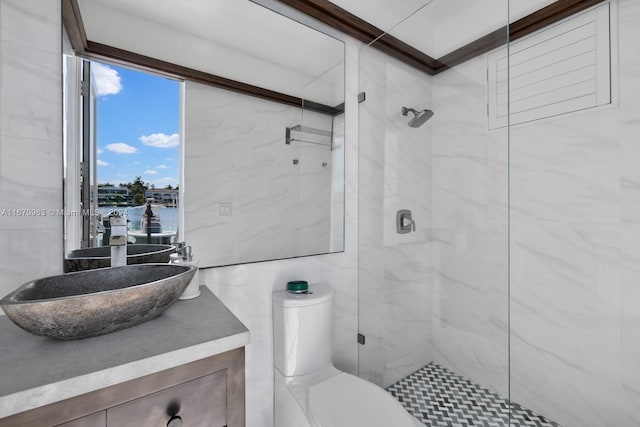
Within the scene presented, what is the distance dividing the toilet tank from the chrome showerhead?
101cm

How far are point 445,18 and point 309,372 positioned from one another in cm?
187

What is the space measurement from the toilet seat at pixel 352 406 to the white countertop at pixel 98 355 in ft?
1.87

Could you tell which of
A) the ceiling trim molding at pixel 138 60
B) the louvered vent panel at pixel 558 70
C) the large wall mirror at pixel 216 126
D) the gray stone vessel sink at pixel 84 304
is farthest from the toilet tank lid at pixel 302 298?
the louvered vent panel at pixel 558 70

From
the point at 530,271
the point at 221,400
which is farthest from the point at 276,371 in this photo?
the point at 530,271

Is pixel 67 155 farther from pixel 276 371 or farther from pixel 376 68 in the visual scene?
pixel 376 68

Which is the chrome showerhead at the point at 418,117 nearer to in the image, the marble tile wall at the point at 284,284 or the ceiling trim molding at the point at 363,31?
the ceiling trim molding at the point at 363,31

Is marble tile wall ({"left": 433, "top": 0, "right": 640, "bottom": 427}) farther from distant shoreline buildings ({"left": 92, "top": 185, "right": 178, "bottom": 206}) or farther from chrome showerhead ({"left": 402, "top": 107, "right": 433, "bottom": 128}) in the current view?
distant shoreline buildings ({"left": 92, "top": 185, "right": 178, "bottom": 206})

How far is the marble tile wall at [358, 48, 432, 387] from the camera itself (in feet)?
5.18

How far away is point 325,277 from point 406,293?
1.56 ft

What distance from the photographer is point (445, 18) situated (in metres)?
1.49

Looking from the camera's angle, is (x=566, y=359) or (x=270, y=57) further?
(x=566, y=359)

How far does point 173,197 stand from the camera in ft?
3.79

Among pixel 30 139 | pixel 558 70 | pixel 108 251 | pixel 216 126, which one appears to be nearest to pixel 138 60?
pixel 216 126

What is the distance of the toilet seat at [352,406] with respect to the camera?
1.03 m
